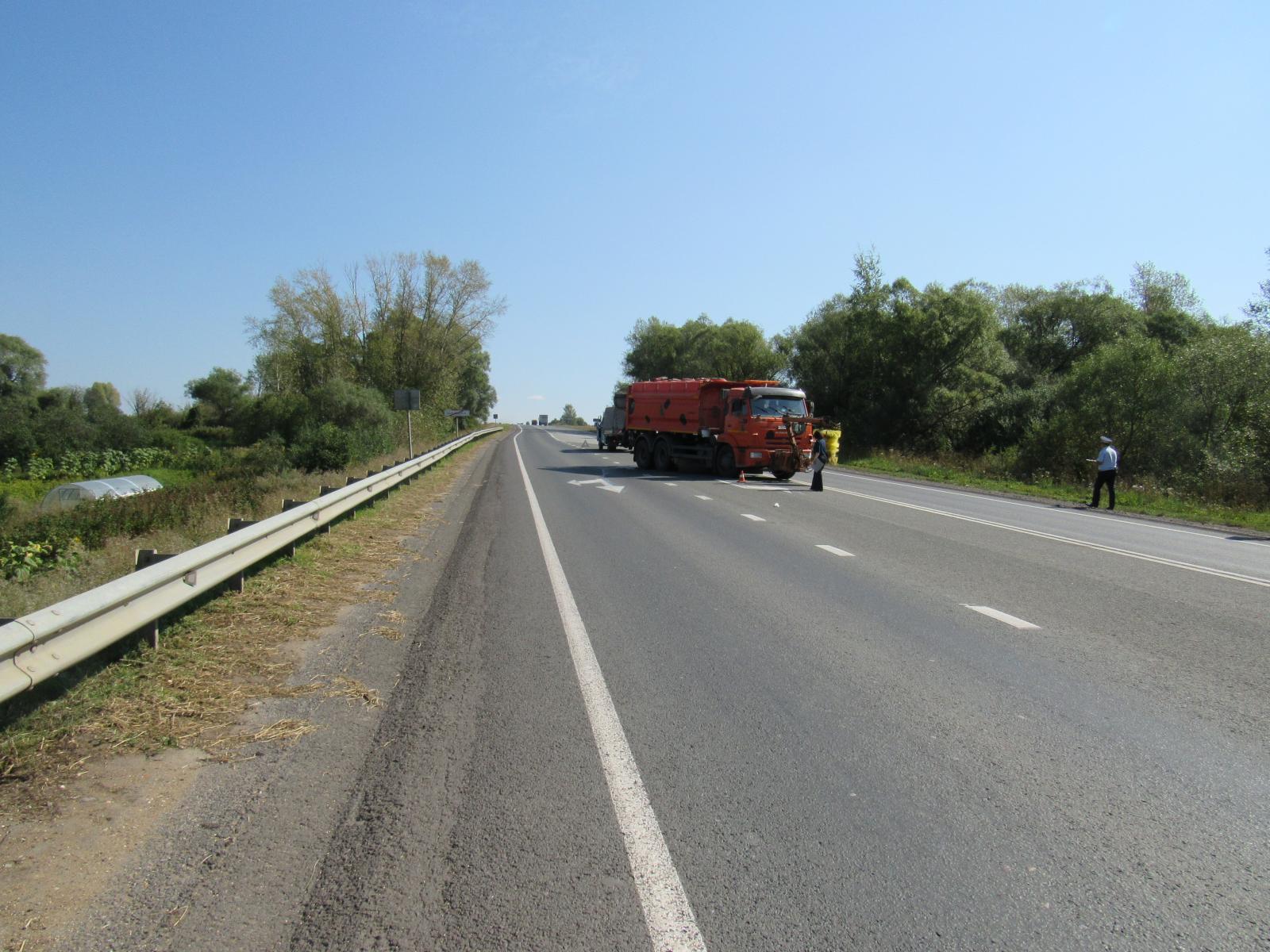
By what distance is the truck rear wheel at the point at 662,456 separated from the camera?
28.3 metres

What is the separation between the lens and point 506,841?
11.2 ft

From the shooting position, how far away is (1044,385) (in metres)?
48.0

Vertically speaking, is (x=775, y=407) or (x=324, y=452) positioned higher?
(x=775, y=407)

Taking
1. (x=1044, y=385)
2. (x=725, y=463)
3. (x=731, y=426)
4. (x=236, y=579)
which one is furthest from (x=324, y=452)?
(x=1044, y=385)

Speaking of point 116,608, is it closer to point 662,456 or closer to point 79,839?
point 79,839

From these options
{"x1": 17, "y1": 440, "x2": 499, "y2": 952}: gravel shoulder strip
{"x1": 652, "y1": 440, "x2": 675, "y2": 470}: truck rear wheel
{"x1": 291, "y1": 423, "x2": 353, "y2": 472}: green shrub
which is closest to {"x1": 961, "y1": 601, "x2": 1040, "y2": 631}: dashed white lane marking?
{"x1": 17, "y1": 440, "x2": 499, "y2": 952}: gravel shoulder strip

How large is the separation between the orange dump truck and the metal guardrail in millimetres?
17875

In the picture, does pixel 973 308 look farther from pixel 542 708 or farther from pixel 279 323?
pixel 542 708

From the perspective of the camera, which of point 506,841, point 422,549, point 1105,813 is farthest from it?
point 422,549

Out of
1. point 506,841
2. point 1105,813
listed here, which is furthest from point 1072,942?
point 506,841

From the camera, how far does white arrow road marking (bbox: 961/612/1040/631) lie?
7062 millimetres

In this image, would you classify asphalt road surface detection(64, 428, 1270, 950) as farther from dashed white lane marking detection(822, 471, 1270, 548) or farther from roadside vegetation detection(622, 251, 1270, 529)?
roadside vegetation detection(622, 251, 1270, 529)

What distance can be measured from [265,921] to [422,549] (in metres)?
8.51

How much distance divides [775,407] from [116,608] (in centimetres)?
2155
